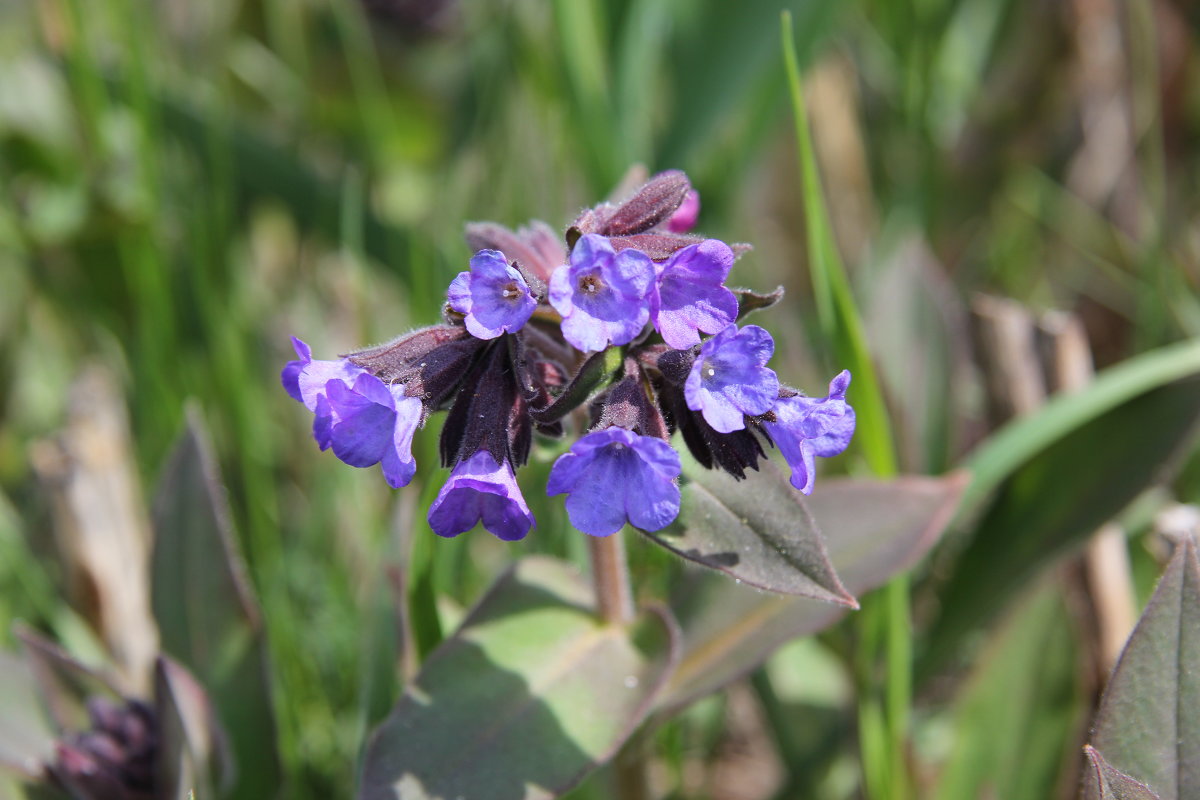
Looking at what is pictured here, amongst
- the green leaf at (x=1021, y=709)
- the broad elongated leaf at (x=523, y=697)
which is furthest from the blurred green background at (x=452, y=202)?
the broad elongated leaf at (x=523, y=697)

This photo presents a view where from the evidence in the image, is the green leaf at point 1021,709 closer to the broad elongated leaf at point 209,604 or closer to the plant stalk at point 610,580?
the plant stalk at point 610,580

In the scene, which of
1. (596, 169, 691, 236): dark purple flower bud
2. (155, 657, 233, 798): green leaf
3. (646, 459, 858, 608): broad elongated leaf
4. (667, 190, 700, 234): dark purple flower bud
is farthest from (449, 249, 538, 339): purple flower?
(155, 657, 233, 798): green leaf

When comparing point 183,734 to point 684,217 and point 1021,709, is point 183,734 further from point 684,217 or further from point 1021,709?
point 1021,709

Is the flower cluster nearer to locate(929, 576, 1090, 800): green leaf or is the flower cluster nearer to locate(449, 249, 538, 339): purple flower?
locate(449, 249, 538, 339): purple flower

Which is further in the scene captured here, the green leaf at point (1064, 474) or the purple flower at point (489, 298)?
the green leaf at point (1064, 474)

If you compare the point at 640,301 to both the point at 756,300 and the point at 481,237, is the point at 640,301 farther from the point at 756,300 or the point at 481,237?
the point at 481,237

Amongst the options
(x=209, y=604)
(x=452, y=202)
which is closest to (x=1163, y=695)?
(x=209, y=604)
